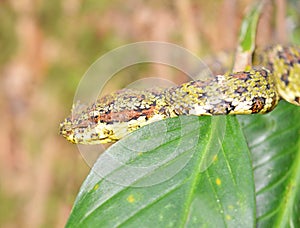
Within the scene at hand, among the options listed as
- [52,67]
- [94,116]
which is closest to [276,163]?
[94,116]

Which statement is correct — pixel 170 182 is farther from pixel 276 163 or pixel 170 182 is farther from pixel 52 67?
Result: pixel 52 67

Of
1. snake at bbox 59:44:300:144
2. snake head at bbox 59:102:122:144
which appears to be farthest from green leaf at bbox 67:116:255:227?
snake head at bbox 59:102:122:144

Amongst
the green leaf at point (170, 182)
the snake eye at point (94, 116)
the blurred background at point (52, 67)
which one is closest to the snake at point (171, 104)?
the snake eye at point (94, 116)

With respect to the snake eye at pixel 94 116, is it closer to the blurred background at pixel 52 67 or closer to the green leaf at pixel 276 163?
the green leaf at pixel 276 163

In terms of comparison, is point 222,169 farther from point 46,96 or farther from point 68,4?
point 68,4

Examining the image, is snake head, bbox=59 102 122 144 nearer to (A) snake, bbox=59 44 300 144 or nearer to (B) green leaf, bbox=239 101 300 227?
(A) snake, bbox=59 44 300 144
